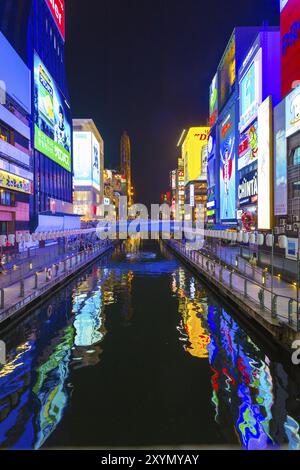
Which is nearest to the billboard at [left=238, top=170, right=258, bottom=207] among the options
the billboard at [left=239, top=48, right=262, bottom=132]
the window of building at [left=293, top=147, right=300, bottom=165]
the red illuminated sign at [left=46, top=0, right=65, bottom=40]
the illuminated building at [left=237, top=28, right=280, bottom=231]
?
the illuminated building at [left=237, top=28, right=280, bottom=231]

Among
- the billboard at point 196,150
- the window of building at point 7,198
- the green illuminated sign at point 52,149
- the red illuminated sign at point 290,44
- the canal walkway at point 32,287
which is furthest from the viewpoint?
the billboard at point 196,150

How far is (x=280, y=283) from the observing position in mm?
21844

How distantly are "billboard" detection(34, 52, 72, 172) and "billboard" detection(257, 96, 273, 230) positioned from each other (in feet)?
98.0

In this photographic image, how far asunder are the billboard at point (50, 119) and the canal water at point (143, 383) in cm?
4439

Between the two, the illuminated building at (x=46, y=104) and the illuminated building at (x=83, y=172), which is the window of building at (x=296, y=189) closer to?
the illuminated building at (x=46, y=104)

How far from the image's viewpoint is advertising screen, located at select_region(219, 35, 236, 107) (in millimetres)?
72544

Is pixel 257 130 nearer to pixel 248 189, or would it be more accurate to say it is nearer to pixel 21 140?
pixel 248 189

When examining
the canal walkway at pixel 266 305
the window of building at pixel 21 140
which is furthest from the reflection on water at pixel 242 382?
the window of building at pixel 21 140

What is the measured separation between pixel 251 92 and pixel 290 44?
17647 mm

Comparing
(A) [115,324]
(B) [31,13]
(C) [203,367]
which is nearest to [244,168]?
(B) [31,13]

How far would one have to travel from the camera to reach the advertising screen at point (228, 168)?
70.8 metres

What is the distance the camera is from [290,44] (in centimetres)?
3847

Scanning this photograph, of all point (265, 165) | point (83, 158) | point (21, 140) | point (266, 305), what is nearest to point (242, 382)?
point (266, 305)

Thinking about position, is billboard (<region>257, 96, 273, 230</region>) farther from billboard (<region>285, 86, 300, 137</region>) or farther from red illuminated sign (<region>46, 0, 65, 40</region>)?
red illuminated sign (<region>46, 0, 65, 40</region>)
